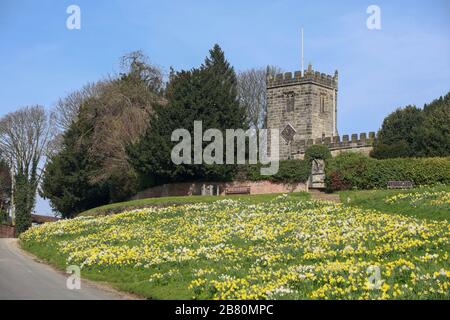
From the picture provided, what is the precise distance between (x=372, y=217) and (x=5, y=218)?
2444 inches

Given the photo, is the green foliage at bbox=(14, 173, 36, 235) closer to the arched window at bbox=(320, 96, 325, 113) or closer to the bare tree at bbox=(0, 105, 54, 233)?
the bare tree at bbox=(0, 105, 54, 233)

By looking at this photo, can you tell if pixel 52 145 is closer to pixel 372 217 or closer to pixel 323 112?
pixel 323 112

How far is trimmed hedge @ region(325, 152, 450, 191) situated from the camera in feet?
137

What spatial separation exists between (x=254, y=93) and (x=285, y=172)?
1423 inches

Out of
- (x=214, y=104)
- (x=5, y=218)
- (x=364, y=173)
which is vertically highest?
(x=214, y=104)

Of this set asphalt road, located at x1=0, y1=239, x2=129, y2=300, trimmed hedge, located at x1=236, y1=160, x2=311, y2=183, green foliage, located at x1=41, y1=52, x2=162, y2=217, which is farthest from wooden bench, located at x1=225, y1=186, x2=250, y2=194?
asphalt road, located at x1=0, y1=239, x2=129, y2=300

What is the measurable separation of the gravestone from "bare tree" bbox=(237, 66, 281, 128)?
28.8 metres

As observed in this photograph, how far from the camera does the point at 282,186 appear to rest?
172 feet

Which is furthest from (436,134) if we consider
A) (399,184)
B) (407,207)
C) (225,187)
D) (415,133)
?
(407,207)

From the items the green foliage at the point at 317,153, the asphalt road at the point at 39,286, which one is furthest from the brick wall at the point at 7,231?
the asphalt road at the point at 39,286

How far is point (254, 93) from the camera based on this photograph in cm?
8700

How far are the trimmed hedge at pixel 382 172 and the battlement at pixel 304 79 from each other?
25073 mm
